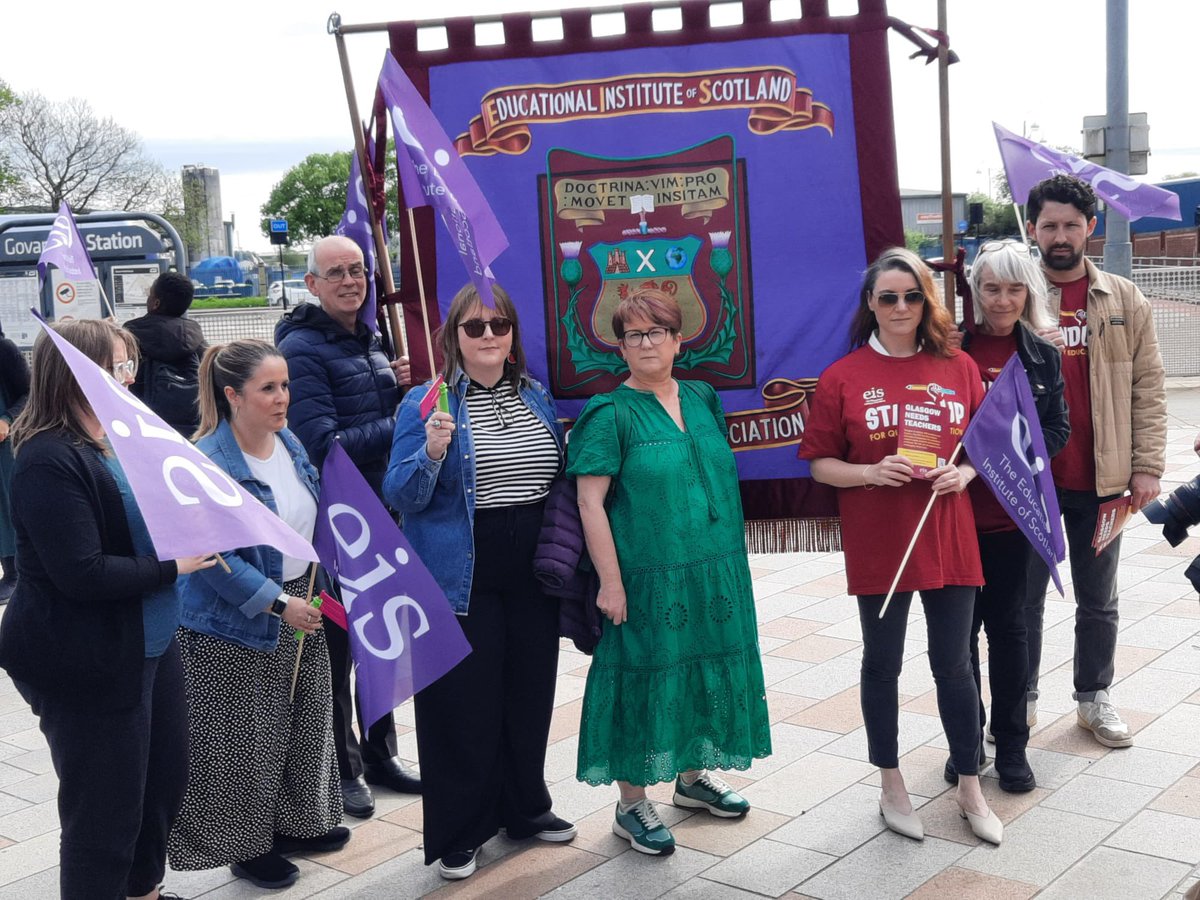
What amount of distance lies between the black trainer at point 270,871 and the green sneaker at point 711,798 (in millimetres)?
1276

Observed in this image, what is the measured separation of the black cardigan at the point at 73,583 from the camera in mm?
2955

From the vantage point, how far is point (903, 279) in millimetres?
3832

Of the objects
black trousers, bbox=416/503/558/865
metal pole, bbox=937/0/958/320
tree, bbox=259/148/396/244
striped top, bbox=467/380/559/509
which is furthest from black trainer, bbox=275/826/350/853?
tree, bbox=259/148/396/244

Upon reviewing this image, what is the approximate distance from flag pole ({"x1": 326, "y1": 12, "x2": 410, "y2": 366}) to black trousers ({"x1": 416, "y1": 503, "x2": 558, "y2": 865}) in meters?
0.66

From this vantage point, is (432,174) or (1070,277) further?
(1070,277)

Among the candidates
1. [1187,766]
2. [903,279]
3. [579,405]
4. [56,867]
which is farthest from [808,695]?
[56,867]

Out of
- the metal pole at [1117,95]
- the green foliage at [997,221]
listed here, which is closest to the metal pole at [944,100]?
the metal pole at [1117,95]

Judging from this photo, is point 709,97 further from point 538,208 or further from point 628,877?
point 628,877

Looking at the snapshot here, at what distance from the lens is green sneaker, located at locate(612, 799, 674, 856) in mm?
3908

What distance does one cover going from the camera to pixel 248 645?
3684 mm

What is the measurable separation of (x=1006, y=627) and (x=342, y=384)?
2397 millimetres

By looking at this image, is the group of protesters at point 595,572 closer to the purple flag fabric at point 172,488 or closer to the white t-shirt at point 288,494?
the white t-shirt at point 288,494

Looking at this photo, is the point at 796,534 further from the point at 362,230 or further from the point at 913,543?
the point at 362,230

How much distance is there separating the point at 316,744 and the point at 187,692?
470mm
